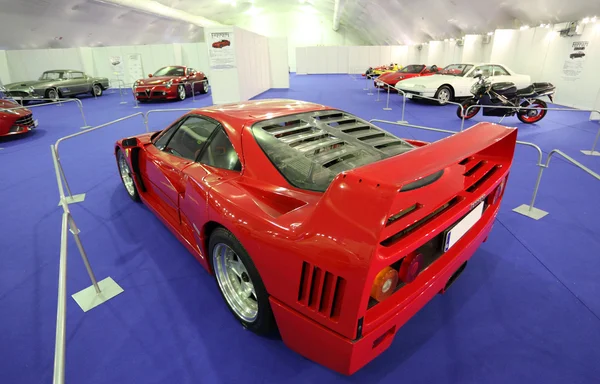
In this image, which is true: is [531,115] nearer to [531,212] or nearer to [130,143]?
[531,212]

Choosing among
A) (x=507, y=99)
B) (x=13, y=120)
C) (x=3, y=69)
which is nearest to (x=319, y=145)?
(x=507, y=99)

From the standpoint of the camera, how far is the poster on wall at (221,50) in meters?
10.0

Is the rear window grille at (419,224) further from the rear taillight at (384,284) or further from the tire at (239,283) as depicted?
the tire at (239,283)

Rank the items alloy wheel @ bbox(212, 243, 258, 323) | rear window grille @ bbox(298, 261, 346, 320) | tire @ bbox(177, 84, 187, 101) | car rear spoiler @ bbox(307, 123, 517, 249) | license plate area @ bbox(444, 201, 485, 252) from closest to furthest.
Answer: car rear spoiler @ bbox(307, 123, 517, 249) < rear window grille @ bbox(298, 261, 346, 320) < license plate area @ bbox(444, 201, 485, 252) < alloy wheel @ bbox(212, 243, 258, 323) < tire @ bbox(177, 84, 187, 101)

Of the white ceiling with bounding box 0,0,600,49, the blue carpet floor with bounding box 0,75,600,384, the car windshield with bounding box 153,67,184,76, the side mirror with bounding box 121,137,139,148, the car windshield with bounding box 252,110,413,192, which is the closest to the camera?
the blue carpet floor with bounding box 0,75,600,384

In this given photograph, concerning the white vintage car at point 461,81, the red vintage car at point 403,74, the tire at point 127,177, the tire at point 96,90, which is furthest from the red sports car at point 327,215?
the tire at point 96,90

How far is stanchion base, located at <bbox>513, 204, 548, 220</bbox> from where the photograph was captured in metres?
3.33

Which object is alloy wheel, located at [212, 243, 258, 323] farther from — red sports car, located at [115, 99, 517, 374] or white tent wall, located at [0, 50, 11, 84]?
white tent wall, located at [0, 50, 11, 84]

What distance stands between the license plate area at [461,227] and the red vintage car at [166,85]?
11.8 meters

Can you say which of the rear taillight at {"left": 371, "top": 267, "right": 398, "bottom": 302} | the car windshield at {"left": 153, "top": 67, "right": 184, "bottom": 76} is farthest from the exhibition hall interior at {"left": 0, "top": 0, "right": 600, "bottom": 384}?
the car windshield at {"left": 153, "top": 67, "right": 184, "bottom": 76}

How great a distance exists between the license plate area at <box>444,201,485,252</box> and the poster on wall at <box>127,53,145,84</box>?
1913cm

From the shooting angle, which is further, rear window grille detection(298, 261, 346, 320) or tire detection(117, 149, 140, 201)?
tire detection(117, 149, 140, 201)

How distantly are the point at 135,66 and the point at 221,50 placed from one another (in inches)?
379

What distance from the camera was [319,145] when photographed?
218 centimetres
